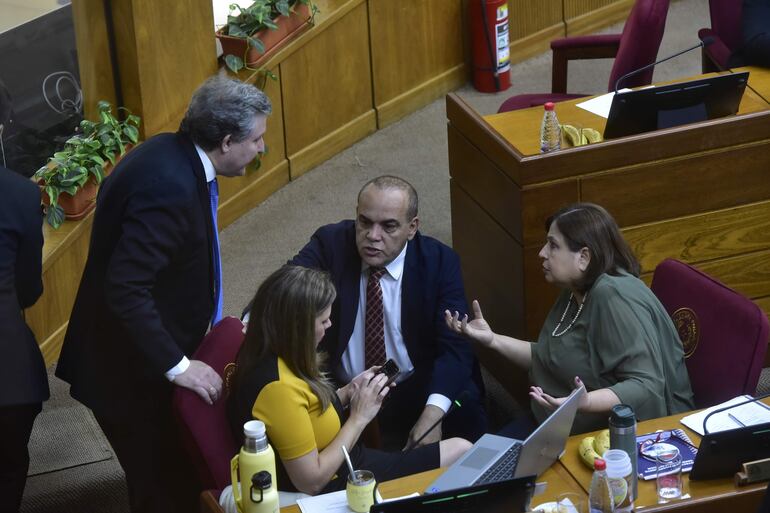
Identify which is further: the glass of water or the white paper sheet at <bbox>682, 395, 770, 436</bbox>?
the white paper sheet at <bbox>682, 395, 770, 436</bbox>

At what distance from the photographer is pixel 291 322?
10.5 ft

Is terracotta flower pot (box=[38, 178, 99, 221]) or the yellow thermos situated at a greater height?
the yellow thermos

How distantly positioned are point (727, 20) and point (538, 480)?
3155mm

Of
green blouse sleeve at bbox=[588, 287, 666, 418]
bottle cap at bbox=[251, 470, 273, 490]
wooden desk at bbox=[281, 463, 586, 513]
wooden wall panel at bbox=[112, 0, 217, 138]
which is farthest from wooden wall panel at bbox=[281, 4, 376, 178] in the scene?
bottle cap at bbox=[251, 470, 273, 490]

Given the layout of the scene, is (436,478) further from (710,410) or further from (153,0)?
(153,0)

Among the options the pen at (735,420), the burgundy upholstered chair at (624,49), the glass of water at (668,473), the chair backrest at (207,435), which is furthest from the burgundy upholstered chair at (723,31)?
the chair backrest at (207,435)

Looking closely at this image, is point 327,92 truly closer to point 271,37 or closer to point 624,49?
point 271,37

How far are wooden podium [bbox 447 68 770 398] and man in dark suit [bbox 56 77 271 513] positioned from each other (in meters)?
1.11

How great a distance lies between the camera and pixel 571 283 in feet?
11.9

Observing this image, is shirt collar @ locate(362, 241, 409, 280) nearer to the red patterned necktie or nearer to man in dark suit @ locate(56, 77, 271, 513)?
the red patterned necktie

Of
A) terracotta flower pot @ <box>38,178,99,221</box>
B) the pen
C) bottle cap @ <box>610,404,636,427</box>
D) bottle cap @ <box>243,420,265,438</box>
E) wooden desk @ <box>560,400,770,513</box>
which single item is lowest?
terracotta flower pot @ <box>38,178,99,221</box>

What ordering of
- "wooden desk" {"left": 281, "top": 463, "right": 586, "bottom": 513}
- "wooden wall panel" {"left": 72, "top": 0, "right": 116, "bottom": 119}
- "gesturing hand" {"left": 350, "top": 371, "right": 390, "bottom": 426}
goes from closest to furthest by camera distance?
"wooden desk" {"left": 281, "top": 463, "right": 586, "bottom": 513} < "gesturing hand" {"left": 350, "top": 371, "right": 390, "bottom": 426} < "wooden wall panel" {"left": 72, "top": 0, "right": 116, "bottom": 119}

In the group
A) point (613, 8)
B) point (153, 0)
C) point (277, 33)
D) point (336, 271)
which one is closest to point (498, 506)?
point (336, 271)

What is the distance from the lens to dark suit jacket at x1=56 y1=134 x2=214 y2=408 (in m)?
3.38
